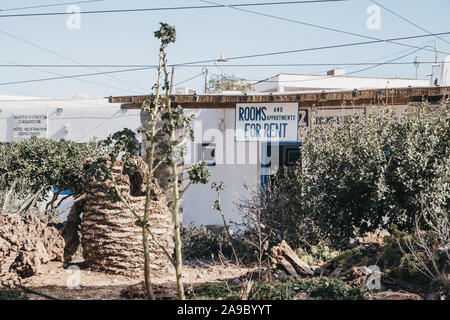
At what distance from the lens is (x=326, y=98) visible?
11.0m

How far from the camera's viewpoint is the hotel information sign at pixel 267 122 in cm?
1250

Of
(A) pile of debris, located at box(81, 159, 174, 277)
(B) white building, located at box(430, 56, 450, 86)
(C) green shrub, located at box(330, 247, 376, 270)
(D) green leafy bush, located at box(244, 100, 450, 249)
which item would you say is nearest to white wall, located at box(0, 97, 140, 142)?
(D) green leafy bush, located at box(244, 100, 450, 249)

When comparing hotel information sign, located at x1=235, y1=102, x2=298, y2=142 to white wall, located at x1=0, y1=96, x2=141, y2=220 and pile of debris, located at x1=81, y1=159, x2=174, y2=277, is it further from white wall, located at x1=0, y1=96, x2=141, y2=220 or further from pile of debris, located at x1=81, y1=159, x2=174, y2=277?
white wall, located at x1=0, y1=96, x2=141, y2=220

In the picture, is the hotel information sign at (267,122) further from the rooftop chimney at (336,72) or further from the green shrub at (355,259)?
the rooftop chimney at (336,72)

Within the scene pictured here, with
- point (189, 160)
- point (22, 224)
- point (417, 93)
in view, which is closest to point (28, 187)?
point (22, 224)

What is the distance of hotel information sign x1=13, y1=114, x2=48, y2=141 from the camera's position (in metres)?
18.9

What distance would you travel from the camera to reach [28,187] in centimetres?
1052

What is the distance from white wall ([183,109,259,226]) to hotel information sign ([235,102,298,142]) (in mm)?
1192

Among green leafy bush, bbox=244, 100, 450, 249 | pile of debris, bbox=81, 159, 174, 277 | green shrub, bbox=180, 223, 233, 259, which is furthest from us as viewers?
green shrub, bbox=180, 223, 233, 259

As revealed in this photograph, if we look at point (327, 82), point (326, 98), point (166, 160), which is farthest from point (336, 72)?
point (166, 160)

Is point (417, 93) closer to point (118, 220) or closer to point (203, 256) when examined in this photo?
point (203, 256)

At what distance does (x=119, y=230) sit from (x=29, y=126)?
42.9ft

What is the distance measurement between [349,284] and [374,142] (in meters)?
2.82

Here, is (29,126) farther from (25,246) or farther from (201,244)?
(25,246)
